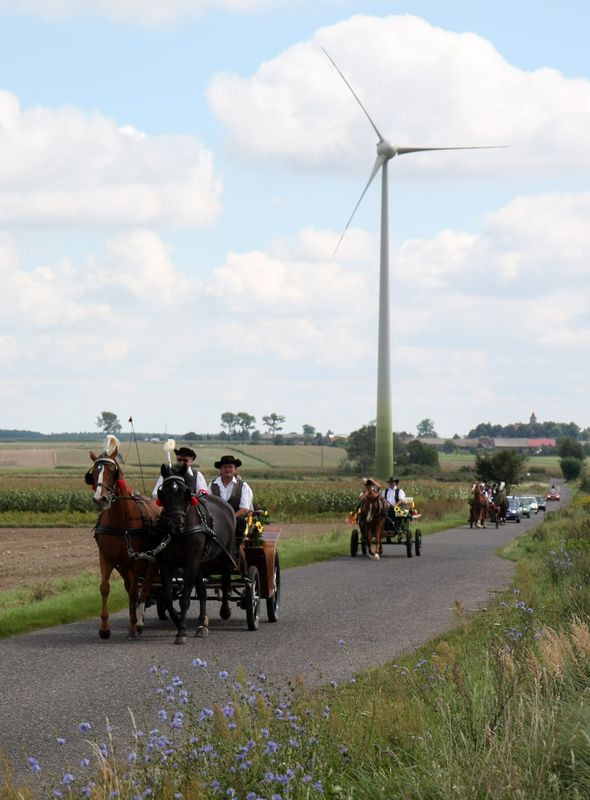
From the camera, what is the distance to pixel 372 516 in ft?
104

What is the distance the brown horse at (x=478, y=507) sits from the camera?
5578cm

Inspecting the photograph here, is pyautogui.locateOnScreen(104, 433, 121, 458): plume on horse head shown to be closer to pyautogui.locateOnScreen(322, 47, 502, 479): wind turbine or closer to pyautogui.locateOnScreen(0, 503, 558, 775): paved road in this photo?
pyautogui.locateOnScreen(0, 503, 558, 775): paved road

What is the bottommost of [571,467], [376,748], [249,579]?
[376,748]

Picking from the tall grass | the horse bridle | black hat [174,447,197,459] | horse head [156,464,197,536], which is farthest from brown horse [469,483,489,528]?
the tall grass

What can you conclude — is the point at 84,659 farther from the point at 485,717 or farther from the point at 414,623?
the point at 485,717

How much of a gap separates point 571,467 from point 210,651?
176 meters

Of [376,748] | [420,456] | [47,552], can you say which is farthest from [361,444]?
[376,748]

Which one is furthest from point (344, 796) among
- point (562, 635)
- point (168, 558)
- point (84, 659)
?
point (168, 558)

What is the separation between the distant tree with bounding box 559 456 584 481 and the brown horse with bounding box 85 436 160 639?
17281 centimetres

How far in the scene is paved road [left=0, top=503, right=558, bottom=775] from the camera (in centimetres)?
1048

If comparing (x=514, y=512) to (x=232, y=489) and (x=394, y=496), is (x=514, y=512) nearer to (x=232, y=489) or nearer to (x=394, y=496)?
(x=394, y=496)

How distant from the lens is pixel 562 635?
1081cm

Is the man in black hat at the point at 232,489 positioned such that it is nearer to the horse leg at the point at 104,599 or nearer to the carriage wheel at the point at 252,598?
the carriage wheel at the point at 252,598

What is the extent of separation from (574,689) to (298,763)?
260cm
